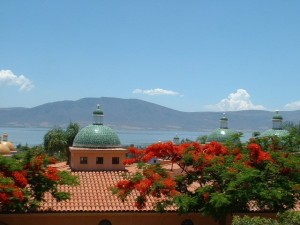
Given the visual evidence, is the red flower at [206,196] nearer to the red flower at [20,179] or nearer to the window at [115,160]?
the red flower at [20,179]

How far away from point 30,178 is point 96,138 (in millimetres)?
9416

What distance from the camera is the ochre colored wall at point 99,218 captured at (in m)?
25.3

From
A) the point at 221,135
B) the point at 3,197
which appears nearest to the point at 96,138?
the point at 221,135

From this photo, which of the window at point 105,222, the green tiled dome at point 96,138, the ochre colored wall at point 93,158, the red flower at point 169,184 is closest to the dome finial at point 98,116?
the green tiled dome at point 96,138

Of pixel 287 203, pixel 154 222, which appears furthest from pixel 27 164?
Answer: pixel 287 203

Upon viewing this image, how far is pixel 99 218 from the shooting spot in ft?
85.3

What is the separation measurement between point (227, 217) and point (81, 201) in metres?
6.96

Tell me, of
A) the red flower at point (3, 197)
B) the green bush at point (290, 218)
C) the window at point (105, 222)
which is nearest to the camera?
the green bush at point (290, 218)

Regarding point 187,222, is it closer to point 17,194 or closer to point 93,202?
point 93,202

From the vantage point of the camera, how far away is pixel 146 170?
23.9 metres

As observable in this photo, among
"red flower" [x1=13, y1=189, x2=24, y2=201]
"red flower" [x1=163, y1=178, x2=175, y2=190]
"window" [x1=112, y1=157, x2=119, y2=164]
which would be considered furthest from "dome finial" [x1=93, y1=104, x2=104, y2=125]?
"red flower" [x1=13, y1=189, x2=24, y2=201]

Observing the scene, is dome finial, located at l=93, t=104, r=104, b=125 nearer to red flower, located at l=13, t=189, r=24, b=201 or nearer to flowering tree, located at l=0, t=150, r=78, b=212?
flowering tree, located at l=0, t=150, r=78, b=212

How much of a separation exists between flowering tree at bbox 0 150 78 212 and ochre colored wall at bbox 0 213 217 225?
109 centimetres

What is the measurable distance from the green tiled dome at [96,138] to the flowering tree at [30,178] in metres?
8.07
